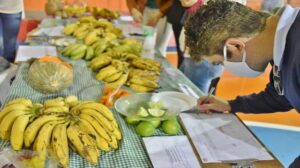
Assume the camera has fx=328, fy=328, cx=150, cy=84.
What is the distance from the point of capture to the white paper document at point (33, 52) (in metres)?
1.96

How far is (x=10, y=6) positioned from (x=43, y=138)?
2.12 m

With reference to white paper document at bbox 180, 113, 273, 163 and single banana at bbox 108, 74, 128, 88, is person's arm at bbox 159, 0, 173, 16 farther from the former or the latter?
white paper document at bbox 180, 113, 273, 163

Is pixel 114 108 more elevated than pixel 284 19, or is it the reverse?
pixel 284 19

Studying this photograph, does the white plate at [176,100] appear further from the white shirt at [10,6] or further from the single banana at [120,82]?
the white shirt at [10,6]

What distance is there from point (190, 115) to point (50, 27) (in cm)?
174

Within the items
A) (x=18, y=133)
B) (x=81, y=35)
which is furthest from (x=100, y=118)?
(x=81, y=35)

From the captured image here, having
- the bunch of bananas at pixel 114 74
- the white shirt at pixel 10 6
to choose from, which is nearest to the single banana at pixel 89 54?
the bunch of bananas at pixel 114 74

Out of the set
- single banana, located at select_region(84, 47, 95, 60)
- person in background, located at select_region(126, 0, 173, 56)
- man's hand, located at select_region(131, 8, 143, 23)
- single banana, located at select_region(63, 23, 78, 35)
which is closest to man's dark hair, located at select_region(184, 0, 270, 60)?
single banana, located at select_region(84, 47, 95, 60)

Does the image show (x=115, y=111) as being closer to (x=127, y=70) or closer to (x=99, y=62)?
(x=127, y=70)

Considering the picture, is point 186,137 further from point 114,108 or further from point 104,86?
point 104,86

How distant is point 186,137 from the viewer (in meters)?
1.17

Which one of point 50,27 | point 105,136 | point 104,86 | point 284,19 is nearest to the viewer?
point 284,19

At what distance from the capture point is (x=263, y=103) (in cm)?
136

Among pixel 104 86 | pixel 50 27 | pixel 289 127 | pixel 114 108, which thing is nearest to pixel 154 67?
pixel 104 86
